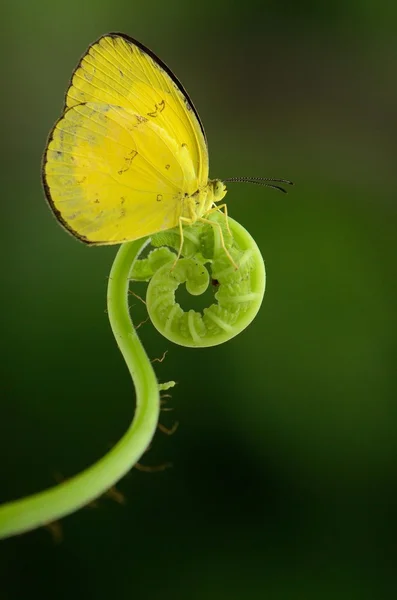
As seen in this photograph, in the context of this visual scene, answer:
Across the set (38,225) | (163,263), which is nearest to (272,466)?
(38,225)

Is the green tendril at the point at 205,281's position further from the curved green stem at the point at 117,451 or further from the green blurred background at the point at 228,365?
the green blurred background at the point at 228,365

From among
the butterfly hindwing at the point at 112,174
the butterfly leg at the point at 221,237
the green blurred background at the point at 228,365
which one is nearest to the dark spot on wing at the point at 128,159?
the butterfly hindwing at the point at 112,174

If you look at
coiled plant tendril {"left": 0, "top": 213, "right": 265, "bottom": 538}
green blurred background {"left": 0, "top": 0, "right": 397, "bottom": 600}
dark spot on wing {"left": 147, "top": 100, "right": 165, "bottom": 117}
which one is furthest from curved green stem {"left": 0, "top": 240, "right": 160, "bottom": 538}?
green blurred background {"left": 0, "top": 0, "right": 397, "bottom": 600}

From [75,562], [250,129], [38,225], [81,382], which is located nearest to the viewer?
[75,562]

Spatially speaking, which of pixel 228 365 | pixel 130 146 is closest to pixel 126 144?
pixel 130 146

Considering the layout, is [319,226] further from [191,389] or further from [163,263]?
[163,263]

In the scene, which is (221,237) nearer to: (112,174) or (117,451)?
(112,174)

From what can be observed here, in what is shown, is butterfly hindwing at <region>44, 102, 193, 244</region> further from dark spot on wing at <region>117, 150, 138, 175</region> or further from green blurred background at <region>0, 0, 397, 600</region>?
green blurred background at <region>0, 0, 397, 600</region>
